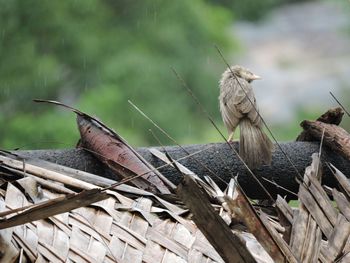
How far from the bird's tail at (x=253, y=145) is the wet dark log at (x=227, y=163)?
4.9 inches

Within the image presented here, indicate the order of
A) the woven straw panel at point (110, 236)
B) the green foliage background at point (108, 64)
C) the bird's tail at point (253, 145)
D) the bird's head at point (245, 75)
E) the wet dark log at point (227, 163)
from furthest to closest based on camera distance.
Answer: the green foliage background at point (108, 64)
the bird's head at point (245, 75)
the bird's tail at point (253, 145)
the wet dark log at point (227, 163)
the woven straw panel at point (110, 236)

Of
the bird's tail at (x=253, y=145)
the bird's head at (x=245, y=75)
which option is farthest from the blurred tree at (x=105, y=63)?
the bird's tail at (x=253, y=145)

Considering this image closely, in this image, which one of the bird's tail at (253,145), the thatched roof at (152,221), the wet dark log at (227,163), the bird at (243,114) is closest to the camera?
the thatched roof at (152,221)

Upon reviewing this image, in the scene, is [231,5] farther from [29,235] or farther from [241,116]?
[29,235]

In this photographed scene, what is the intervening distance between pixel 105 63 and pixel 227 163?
10.8m

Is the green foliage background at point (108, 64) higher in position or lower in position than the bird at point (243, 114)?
lower

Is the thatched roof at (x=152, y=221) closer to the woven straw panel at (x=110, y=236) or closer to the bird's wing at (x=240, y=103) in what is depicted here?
the woven straw panel at (x=110, y=236)

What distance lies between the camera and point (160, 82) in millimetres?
14008

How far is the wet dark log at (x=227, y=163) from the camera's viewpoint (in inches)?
97.7

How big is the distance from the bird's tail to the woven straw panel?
0.88 metres

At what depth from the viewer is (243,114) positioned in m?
4.00

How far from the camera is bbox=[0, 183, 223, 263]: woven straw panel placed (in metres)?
1.81

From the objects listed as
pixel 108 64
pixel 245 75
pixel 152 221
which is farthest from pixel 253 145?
pixel 108 64

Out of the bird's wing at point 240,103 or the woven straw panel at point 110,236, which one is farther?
the bird's wing at point 240,103
